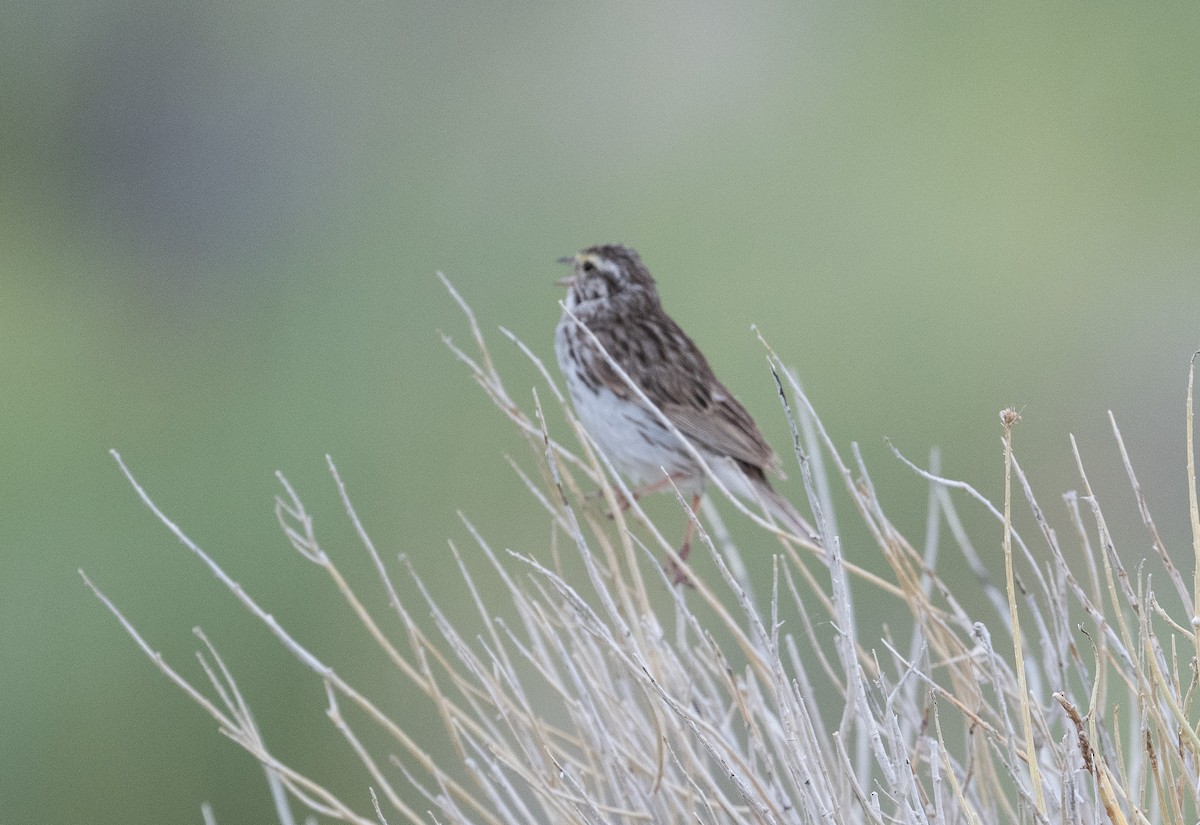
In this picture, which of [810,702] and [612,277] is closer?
[810,702]

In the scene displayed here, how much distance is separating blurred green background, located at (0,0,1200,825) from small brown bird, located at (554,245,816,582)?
2.74m

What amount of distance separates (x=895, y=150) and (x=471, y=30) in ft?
9.49

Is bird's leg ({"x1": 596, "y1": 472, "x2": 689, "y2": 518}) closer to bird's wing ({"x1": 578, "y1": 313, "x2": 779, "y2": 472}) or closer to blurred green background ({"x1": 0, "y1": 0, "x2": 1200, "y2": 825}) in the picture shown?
bird's wing ({"x1": 578, "y1": 313, "x2": 779, "y2": 472})

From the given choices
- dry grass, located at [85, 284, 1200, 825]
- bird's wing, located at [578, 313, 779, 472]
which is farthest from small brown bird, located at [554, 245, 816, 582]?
dry grass, located at [85, 284, 1200, 825]

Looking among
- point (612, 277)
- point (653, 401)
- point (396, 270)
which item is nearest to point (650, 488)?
point (653, 401)

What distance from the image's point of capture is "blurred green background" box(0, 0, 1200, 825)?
7023 mm

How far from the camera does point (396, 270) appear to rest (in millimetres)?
8930

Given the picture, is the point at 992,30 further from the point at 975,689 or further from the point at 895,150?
the point at 975,689

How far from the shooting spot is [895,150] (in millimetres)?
8844

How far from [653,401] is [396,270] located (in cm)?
554

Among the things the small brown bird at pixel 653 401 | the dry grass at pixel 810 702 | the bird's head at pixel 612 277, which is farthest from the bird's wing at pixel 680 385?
the dry grass at pixel 810 702

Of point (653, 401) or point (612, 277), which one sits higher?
point (612, 277)

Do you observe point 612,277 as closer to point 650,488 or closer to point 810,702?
point 650,488

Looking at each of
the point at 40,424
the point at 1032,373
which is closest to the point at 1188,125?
the point at 1032,373
